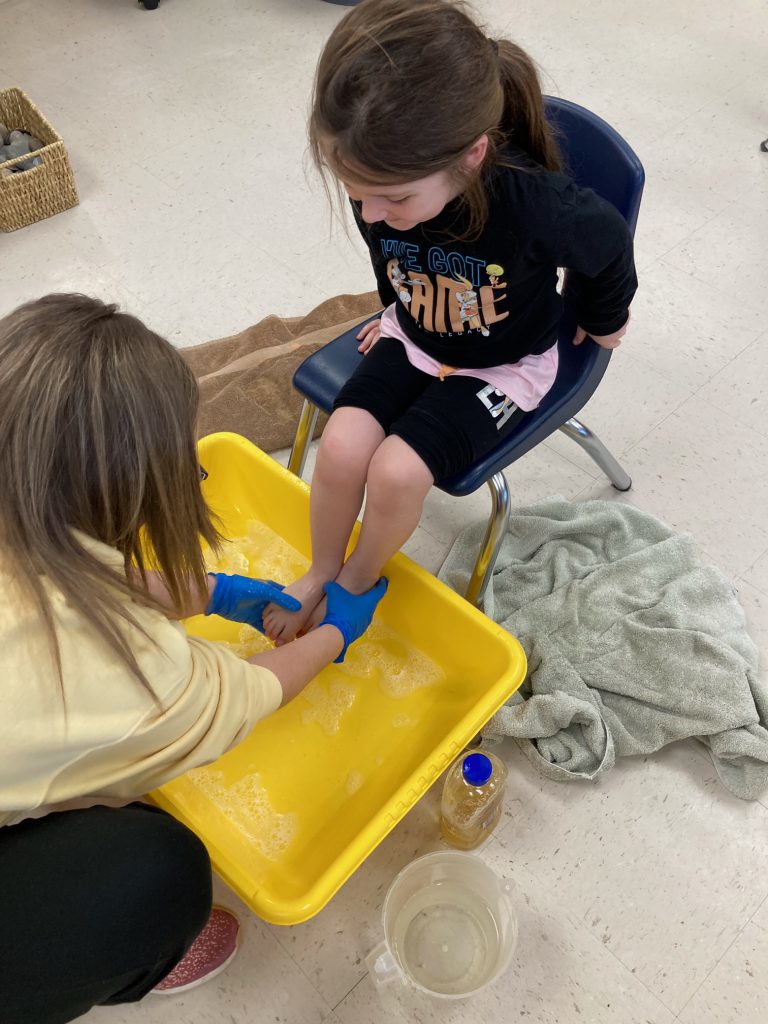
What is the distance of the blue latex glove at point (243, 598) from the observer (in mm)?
1111

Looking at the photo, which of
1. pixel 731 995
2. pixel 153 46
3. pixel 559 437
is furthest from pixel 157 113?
pixel 731 995

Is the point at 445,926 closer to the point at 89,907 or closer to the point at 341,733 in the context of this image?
the point at 341,733

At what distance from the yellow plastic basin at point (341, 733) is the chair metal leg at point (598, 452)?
374 mm

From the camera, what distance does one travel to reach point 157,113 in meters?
2.23

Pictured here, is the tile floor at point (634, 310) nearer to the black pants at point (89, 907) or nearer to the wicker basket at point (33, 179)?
the wicker basket at point (33, 179)

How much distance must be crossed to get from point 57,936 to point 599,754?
0.71 m

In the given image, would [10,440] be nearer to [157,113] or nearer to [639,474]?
[639,474]

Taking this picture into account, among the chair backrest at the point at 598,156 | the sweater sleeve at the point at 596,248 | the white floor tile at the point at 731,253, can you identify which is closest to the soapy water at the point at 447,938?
the sweater sleeve at the point at 596,248

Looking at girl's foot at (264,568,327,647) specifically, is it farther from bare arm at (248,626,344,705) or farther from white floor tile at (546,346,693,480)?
white floor tile at (546,346,693,480)

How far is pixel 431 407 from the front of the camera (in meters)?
1.09

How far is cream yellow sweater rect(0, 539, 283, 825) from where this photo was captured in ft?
2.33

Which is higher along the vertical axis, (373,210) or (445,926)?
(373,210)

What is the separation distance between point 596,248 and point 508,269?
10 centimetres

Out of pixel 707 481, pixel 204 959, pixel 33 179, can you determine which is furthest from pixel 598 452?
pixel 33 179
